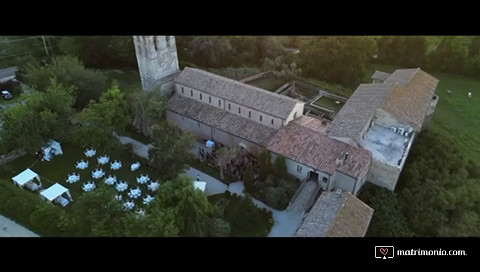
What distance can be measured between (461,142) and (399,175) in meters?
13.3

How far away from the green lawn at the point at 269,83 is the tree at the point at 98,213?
98.7ft

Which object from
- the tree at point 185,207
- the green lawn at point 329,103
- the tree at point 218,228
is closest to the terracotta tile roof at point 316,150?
the tree at point 218,228

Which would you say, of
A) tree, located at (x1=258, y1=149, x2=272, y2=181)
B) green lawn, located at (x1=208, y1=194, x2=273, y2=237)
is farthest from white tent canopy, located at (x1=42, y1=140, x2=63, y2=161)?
tree, located at (x1=258, y1=149, x2=272, y2=181)

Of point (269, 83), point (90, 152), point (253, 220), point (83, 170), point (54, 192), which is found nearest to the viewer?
point (253, 220)

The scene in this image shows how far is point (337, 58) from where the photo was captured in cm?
5134

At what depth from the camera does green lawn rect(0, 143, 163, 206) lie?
34.5m

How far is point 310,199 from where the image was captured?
3231cm

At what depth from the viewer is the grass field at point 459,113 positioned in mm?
42125

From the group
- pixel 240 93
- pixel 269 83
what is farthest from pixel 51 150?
pixel 269 83

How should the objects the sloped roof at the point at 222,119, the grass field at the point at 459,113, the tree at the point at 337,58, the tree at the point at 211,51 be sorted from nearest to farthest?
the sloped roof at the point at 222,119
the grass field at the point at 459,113
the tree at the point at 337,58
the tree at the point at 211,51

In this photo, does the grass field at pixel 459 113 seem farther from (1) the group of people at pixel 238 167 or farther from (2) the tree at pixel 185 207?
(2) the tree at pixel 185 207

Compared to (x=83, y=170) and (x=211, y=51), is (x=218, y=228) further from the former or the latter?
(x=211, y=51)

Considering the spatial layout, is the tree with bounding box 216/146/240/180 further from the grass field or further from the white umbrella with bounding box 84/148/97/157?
the grass field

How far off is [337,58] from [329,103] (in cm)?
741
